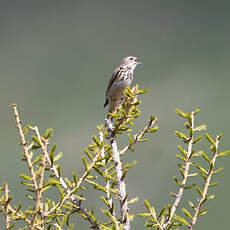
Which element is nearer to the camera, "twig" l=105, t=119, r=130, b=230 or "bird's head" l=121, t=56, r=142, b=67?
"twig" l=105, t=119, r=130, b=230

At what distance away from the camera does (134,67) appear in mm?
11117

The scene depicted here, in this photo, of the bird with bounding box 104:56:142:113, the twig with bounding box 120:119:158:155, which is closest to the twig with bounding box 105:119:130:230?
the twig with bounding box 120:119:158:155

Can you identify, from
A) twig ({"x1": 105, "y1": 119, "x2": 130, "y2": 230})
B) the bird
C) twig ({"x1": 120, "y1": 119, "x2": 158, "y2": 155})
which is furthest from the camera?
the bird

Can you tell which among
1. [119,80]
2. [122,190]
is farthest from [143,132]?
[119,80]

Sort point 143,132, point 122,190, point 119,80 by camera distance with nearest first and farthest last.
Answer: point 122,190 → point 143,132 → point 119,80

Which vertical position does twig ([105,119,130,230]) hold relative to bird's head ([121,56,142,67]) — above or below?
below

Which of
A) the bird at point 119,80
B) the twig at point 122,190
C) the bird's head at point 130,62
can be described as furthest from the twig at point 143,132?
the bird's head at point 130,62

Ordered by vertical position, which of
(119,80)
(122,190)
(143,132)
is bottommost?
(122,190)

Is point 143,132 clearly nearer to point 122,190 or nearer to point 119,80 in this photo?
point 122,190

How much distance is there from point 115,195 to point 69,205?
357 mm

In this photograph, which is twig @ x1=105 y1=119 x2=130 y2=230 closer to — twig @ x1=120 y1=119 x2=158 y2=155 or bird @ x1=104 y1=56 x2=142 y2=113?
twig @ x1=120 y1=119 x2=158 y2=155

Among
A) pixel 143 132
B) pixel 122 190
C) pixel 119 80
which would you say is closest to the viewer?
pixel 122 190

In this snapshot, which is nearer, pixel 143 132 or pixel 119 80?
pixel 143 132

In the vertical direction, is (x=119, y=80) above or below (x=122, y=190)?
above
